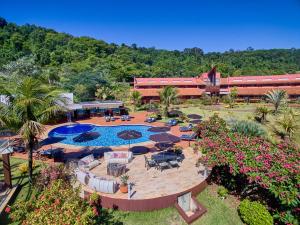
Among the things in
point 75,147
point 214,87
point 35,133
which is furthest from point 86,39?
point 35,133

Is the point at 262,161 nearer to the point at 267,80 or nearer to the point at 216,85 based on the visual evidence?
the point at 216,85

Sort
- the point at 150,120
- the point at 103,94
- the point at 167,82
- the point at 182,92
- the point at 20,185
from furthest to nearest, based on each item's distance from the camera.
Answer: the point at 167,82 < the point at 182,92 < the point at 103,94 < the point at 150,120 < the point at 20,185

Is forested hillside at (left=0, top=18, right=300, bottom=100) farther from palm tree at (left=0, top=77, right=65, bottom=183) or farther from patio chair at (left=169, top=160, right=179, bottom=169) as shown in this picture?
→ patio chair at (left=169, top=160, right=179, bottom=169)

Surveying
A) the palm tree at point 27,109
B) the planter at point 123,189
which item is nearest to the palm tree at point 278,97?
the planter at point 123,189

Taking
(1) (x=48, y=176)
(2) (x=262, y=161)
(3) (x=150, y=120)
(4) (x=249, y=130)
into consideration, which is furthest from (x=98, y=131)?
(2) (x=262, y=161)

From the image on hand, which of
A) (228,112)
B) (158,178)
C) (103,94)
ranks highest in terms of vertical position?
(103,94)

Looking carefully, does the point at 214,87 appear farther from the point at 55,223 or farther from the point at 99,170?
the point at 55,223

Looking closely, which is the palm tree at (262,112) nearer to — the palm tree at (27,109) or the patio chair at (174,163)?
the patio chair at (174,163)

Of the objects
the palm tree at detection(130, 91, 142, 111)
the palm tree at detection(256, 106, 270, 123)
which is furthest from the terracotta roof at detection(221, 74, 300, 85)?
the palm tree at detection(130, 91, 142, 111)
